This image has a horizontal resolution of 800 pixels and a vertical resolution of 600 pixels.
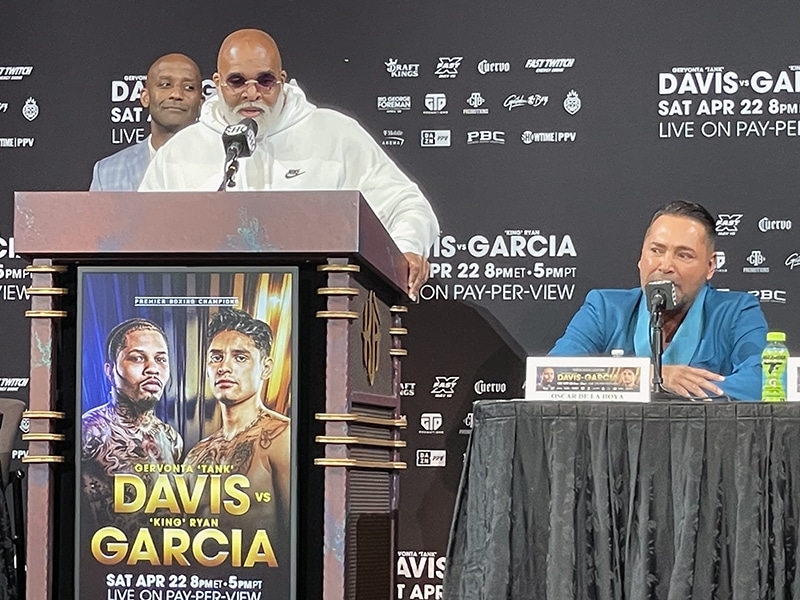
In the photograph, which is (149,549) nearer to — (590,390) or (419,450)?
(590,390)

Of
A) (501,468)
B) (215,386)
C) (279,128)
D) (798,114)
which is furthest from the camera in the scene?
(798,114)

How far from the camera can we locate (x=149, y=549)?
7.70 ft

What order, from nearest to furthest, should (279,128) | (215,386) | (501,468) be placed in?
(215,386) → (501,468) → (279,128)

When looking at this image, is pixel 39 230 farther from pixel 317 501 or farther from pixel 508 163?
pixel 508 163

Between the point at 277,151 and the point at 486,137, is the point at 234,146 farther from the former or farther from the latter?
the point at 486,137

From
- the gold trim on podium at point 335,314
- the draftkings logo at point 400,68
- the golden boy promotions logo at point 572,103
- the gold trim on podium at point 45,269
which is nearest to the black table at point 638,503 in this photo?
the gold trim on podium at point 335,314

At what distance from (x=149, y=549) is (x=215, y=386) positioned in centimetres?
34

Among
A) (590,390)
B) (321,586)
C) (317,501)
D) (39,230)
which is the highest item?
(39,230)

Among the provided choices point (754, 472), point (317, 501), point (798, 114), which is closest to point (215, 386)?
point (317, 501)

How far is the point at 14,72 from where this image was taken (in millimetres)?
4820

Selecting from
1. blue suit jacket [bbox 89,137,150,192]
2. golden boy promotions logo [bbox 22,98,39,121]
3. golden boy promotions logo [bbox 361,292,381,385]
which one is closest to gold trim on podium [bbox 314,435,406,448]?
golden boy promotions logo [bbox 361,292,381,385]

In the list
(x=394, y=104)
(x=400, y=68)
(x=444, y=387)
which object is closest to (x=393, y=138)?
(x=394, y=104)

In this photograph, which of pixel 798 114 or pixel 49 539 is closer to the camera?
pixel 49 539

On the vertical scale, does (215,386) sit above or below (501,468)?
above
